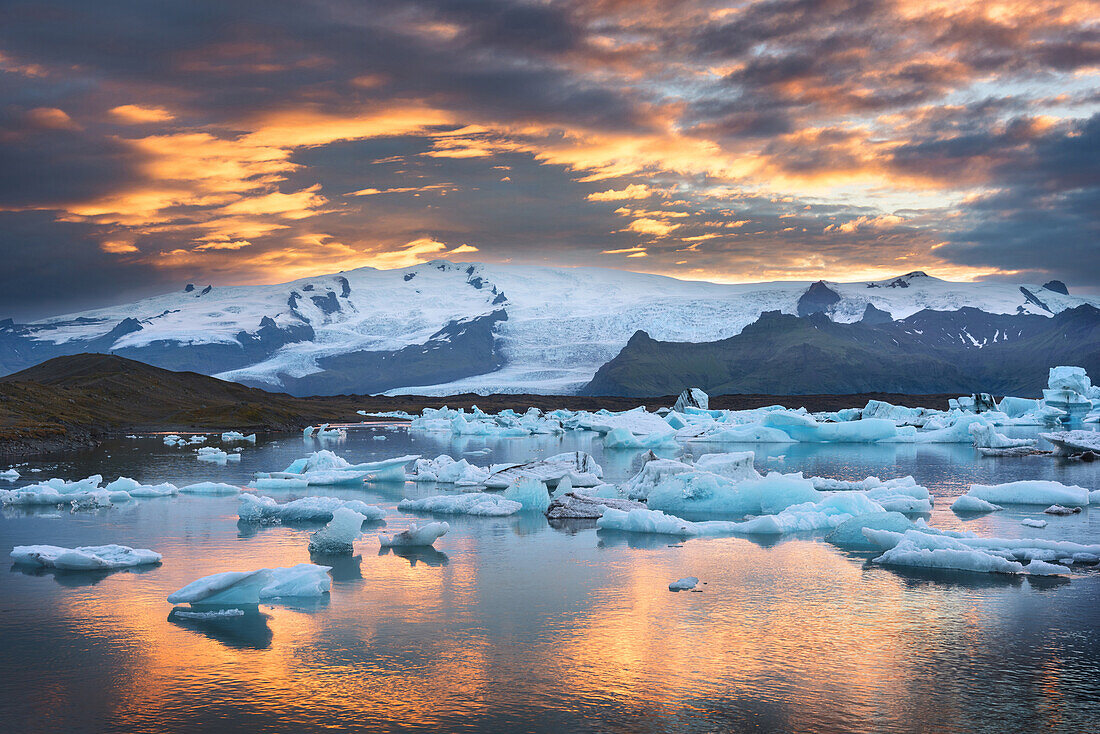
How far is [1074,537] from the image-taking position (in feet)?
57.3

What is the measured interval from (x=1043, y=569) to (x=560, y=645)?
8.32m

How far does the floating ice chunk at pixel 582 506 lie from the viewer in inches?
826

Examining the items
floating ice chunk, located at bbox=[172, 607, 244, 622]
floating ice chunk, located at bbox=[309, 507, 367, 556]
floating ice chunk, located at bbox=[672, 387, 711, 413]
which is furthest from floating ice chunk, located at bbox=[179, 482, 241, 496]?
floating ice chunk, located at bbox=[672, 387, 711, 413]

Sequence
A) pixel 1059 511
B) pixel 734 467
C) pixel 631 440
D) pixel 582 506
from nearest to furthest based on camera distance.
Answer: pixel 1059 511 < pixel 582 506 < pixel 734 467 < pixel 631 440

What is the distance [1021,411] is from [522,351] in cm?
10288

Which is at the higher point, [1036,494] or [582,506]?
[1036,494]

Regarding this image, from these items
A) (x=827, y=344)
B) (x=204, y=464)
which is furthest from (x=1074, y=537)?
(x=827, y=344)

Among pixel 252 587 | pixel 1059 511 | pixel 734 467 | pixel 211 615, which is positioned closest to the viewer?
pixel 211 615

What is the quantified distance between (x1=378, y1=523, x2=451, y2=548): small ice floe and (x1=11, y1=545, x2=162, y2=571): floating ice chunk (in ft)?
13.4

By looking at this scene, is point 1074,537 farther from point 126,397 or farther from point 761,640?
point 126,397

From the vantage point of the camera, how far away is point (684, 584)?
44.6 feet

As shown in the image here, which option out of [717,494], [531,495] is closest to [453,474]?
[531,495]

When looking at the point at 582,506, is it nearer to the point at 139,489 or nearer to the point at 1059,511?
the point at 1059,511

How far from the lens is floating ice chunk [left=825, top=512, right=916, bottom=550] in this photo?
17438 millimetres
